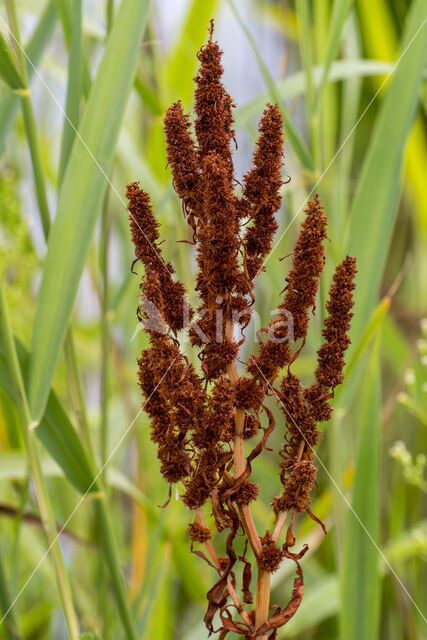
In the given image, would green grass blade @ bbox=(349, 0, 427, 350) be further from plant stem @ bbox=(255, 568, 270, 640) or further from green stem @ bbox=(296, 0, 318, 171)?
plant stem @ bbox=(255, 568, 270, 640)

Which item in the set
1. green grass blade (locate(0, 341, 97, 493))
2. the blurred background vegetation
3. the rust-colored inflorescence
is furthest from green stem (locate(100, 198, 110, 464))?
the rust-colored inflorescence

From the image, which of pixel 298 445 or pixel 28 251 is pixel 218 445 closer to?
pixel 298 445

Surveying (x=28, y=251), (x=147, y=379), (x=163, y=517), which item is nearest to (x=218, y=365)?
(x=147, y=379)

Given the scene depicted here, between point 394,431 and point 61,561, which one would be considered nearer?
point 61,561

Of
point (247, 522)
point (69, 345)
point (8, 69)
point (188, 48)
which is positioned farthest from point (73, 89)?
point (188, 48)

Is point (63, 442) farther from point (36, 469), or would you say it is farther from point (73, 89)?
point (73, 89)
